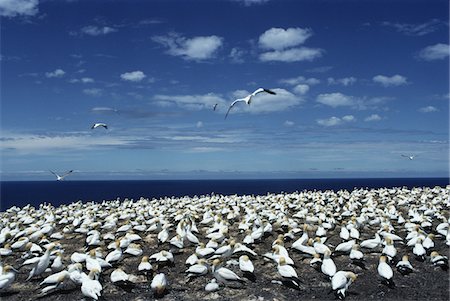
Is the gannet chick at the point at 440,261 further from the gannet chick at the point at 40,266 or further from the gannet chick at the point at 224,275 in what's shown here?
the gannet chick at the point at 40,266

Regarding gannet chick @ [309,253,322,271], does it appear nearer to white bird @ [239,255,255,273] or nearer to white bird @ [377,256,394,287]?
white bird @ [377,256,394,287]

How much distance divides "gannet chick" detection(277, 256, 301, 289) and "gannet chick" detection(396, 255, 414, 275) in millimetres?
3490

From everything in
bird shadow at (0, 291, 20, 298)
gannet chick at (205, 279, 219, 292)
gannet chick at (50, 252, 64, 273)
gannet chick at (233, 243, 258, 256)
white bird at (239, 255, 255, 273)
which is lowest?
bird shadow at (0, 291, 20, 298)

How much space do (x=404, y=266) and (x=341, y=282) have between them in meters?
3.21

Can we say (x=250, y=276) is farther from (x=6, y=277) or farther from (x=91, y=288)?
(x=6, y=277)

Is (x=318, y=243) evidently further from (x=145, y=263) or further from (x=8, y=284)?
(x=8, y=284)

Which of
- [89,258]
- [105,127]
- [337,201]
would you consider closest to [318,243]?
[89,258]

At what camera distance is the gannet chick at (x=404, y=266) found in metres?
13.8

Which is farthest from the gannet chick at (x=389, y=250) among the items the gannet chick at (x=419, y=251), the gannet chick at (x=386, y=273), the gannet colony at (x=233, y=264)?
the gannet chick at (x=386, y=273)

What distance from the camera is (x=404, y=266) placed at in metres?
13.8

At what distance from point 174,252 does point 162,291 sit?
3944mm

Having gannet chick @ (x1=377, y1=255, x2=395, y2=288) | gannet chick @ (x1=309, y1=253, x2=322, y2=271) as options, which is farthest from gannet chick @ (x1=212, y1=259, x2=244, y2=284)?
gannet chick @ (x1=377, y1=255, x2=395, y2=288)

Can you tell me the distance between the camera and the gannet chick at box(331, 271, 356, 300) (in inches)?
468

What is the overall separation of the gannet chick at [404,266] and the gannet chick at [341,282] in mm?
2707
